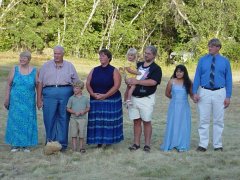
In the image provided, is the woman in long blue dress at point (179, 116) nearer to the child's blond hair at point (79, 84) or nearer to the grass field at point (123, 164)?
the grass field at point (123, 164)

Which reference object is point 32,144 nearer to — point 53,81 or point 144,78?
point 53,81

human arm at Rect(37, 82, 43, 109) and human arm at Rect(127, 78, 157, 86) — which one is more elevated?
human arm at Rect(127, 78, 157, 86)

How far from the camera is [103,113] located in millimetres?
6816

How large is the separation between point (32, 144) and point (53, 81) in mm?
943

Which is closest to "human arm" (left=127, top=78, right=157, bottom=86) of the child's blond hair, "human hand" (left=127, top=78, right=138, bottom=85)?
"human hand" (left=127, top=78, right=138, bottom=85)

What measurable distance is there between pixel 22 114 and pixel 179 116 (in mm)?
2196

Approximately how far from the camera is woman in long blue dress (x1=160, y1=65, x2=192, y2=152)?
6957mm

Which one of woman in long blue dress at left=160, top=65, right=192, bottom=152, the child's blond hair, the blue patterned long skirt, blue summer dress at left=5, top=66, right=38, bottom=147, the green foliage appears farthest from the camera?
the green foliage

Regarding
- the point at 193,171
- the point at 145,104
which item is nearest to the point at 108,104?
the point at 145,104

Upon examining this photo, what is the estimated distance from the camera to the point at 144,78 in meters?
6.74

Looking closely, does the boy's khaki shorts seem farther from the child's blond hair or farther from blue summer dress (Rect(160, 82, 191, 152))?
blue summer dress (Rect(160, 82, 191, 152))

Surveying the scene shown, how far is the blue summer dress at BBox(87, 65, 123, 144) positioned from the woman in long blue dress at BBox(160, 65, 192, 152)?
0.77 metres

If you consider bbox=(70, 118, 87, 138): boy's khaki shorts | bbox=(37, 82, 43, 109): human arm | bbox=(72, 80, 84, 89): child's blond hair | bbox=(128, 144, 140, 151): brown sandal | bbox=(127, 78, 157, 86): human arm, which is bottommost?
bbox=(128, 144, 140, 151): brown sandal

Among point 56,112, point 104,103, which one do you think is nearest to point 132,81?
point 104,103
